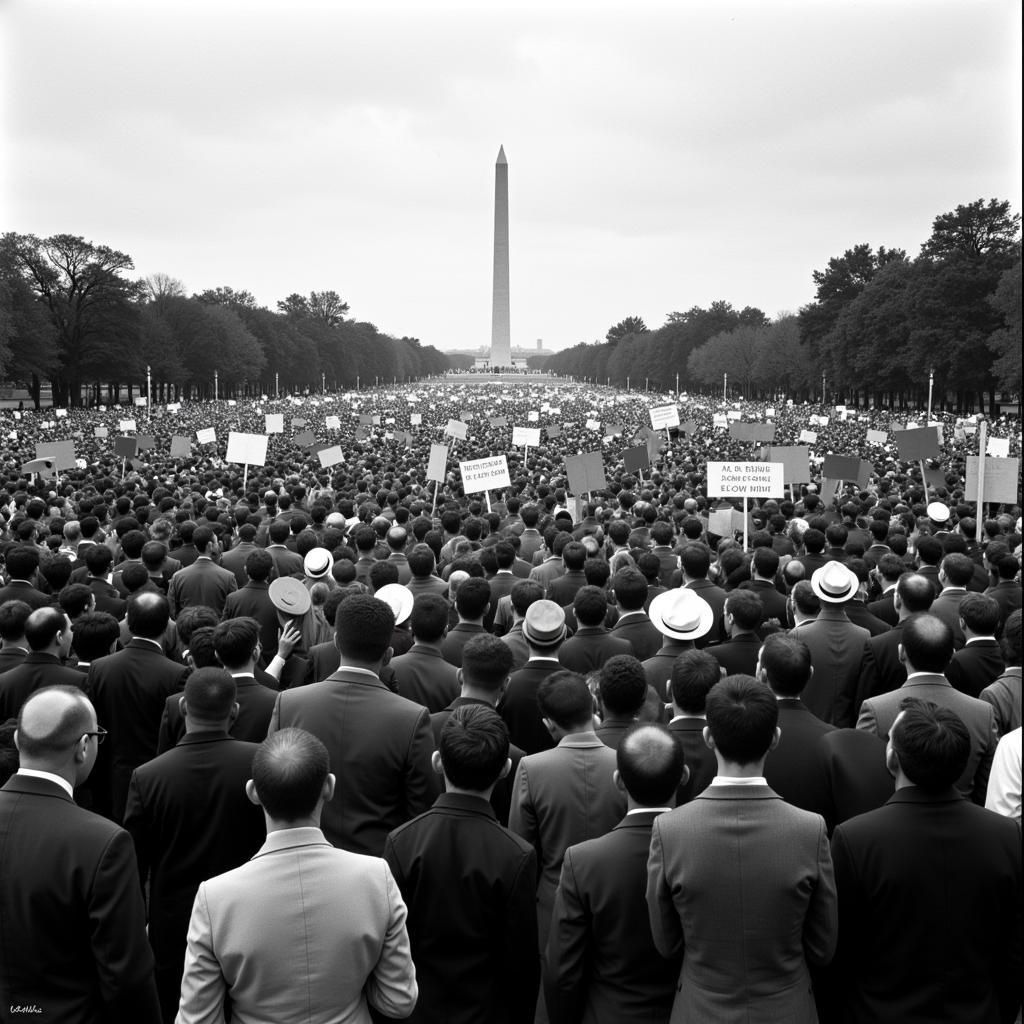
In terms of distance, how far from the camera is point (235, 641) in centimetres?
530

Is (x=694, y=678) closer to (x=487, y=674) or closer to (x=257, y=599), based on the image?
(x=487, y=674)

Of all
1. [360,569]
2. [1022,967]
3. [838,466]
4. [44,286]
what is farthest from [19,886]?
[44,286]

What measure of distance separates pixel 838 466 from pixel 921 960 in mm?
15031

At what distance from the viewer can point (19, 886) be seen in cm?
342

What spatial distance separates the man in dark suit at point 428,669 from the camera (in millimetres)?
6047

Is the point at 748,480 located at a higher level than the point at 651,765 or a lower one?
higher

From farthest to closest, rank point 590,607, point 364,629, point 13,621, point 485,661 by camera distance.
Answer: point 590,607 → point 13,621 → point 485,661 → point 364,629

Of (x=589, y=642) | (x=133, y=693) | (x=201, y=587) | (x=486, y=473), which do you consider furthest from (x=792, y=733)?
(x=486, y=473)

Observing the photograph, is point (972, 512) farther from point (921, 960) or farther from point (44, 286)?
point (44, 286)

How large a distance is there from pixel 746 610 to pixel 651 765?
10.0ft

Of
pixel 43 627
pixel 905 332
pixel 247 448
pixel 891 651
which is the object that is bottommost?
pixel 891 651

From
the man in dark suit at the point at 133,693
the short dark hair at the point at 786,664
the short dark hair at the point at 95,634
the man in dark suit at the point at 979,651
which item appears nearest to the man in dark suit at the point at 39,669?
the man in dark suit at the point at 133,693

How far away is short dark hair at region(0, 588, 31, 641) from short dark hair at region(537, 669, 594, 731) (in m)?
3.69

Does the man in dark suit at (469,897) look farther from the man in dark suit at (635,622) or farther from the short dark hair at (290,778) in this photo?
the man in dark suit at (635,622)
